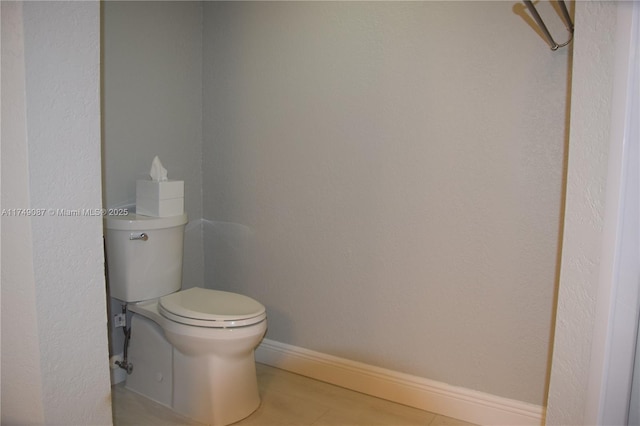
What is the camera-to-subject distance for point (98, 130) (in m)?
1.38

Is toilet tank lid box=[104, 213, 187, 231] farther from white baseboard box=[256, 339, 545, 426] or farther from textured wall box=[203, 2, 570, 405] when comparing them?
white baseboard box=[256, 339, 545, 426]

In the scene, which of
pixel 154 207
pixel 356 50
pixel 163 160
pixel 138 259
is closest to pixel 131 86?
pixel 163 160

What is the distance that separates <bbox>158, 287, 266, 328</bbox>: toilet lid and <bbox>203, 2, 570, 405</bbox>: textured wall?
0.42m

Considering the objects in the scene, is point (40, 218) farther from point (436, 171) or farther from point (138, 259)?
point (436, 171)

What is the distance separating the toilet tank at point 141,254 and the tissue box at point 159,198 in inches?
1.4

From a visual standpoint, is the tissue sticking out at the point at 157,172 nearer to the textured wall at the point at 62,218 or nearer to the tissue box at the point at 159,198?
the tissue box at the point at 159,198

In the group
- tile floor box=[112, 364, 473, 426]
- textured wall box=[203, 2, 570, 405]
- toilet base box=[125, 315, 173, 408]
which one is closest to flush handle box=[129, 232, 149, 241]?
toilet base box=[125, 315, 173, 408]

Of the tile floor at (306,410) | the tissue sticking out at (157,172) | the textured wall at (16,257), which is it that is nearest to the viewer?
the textured wall at (16,257)

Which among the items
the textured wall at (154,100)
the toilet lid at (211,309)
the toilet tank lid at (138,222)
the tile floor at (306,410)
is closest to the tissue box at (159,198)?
the toilet tank lid at (138,222)

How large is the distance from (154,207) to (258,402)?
0.98 metres

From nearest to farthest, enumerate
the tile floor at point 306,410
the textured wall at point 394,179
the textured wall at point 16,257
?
1. the textured wall at point 16,257
2. the textured wall at point 394,179
3. the tile floor at point 306,410

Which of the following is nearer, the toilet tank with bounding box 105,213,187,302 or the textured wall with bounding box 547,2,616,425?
the textured wall with bounding box 547,2,616,425

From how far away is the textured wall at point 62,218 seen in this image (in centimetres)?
125

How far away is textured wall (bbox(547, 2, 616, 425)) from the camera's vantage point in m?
1.26
